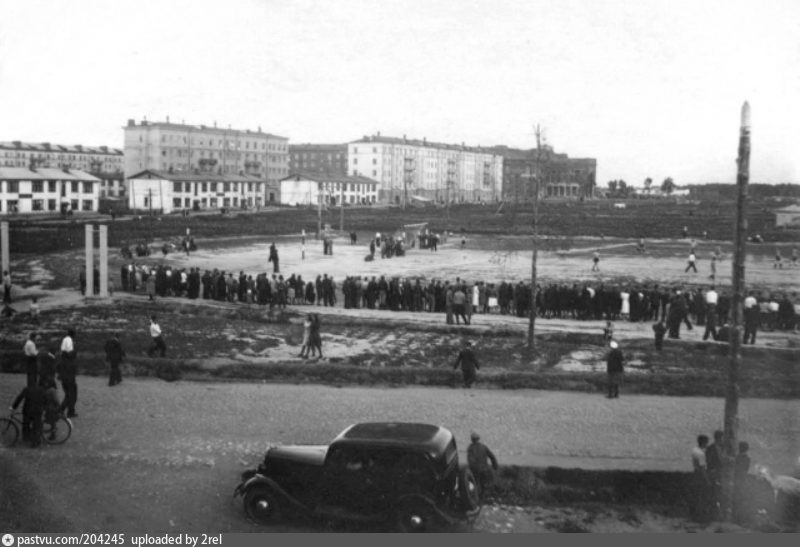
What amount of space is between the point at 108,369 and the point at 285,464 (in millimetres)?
9225

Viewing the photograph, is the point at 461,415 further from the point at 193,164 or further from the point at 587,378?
the point at 193,164

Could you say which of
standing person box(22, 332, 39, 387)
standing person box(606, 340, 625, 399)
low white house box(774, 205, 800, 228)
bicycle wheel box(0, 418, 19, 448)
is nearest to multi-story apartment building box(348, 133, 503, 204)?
low white house box(774, 205, 800, 228)

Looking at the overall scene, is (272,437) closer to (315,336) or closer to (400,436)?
(400,436)

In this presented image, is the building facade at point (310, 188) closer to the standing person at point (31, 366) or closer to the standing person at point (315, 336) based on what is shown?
the standing person at point (315, 336)

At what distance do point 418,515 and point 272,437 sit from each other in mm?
4520

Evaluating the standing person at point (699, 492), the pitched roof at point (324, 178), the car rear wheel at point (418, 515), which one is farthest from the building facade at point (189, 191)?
the standing person at point (699, 492)

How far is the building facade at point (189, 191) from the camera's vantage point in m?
90.9

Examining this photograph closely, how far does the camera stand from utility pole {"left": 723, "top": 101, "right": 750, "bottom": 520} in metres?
9.45

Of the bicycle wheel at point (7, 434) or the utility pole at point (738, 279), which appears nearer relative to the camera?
the utility pole at point (738, 279)

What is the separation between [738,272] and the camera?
965 cm

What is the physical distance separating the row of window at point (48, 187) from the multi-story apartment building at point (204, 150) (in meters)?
26.7

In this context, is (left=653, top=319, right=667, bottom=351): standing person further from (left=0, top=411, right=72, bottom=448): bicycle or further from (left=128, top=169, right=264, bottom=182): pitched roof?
(left=128, top=169, right=264, bottom=182): pitched roof

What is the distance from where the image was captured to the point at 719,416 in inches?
575

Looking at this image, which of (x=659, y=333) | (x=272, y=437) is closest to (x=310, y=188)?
(x=659, y=333)
